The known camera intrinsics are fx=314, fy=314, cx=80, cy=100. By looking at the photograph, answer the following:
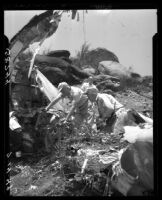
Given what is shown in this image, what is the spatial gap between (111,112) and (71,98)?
502 mm

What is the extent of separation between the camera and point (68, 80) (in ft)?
12.3

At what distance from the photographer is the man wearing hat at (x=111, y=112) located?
140 inches

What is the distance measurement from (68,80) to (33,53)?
0.52 m

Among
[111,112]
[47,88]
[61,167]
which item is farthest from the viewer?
[47,88]

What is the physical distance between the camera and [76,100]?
3.70 meters

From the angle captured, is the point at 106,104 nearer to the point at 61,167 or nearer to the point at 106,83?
the point at 106,83

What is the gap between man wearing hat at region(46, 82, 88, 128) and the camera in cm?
366

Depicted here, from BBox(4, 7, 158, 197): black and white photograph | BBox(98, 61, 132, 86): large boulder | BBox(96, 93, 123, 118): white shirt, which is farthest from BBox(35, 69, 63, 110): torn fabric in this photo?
BBox(98, 61, 132, 86): large boulder

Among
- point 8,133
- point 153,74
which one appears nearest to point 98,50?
point 153,74

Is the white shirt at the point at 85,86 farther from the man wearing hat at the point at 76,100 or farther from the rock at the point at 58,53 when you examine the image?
the rock at the point at 58,53

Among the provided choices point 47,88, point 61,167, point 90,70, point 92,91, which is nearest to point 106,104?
point 92,91

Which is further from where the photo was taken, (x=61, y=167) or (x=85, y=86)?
(x=85, y=86)
